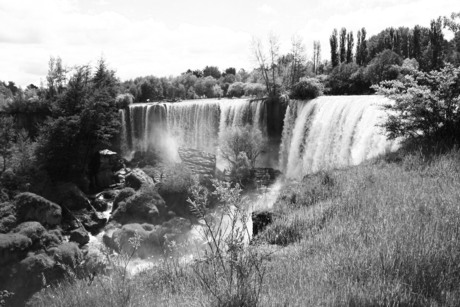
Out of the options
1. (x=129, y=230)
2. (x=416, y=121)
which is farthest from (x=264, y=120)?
(x=416, y=121)

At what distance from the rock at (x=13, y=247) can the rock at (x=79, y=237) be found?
331cm

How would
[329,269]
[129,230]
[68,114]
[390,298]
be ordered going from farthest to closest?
[68,114], [129,230], [329,269], [390,298]

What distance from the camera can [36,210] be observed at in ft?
76.0

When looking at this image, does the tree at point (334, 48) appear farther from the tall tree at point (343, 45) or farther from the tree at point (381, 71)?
the tree at point (381, 71)

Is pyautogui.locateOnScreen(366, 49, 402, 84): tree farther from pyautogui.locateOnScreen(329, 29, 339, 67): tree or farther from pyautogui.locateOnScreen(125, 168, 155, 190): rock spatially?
pyautogui.locateOnScreen(125, 168, 155, 190): rock

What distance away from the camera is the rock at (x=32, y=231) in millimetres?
19786

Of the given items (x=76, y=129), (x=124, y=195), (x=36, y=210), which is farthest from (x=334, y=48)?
(x=36, y=210)

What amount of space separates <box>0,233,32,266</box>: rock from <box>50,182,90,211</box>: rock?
25.9 ft

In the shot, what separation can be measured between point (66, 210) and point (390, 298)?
26666 millimetres

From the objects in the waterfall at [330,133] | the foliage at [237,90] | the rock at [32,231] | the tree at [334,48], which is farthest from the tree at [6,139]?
the tree at [334,48]

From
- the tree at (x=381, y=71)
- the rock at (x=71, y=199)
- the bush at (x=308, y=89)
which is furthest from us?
the tree at (x=381, y=71)

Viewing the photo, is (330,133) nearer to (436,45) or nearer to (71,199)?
(71,199)

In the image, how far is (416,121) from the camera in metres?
10.6

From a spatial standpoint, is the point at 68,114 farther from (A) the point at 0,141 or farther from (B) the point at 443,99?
(B) the point at 443,99
